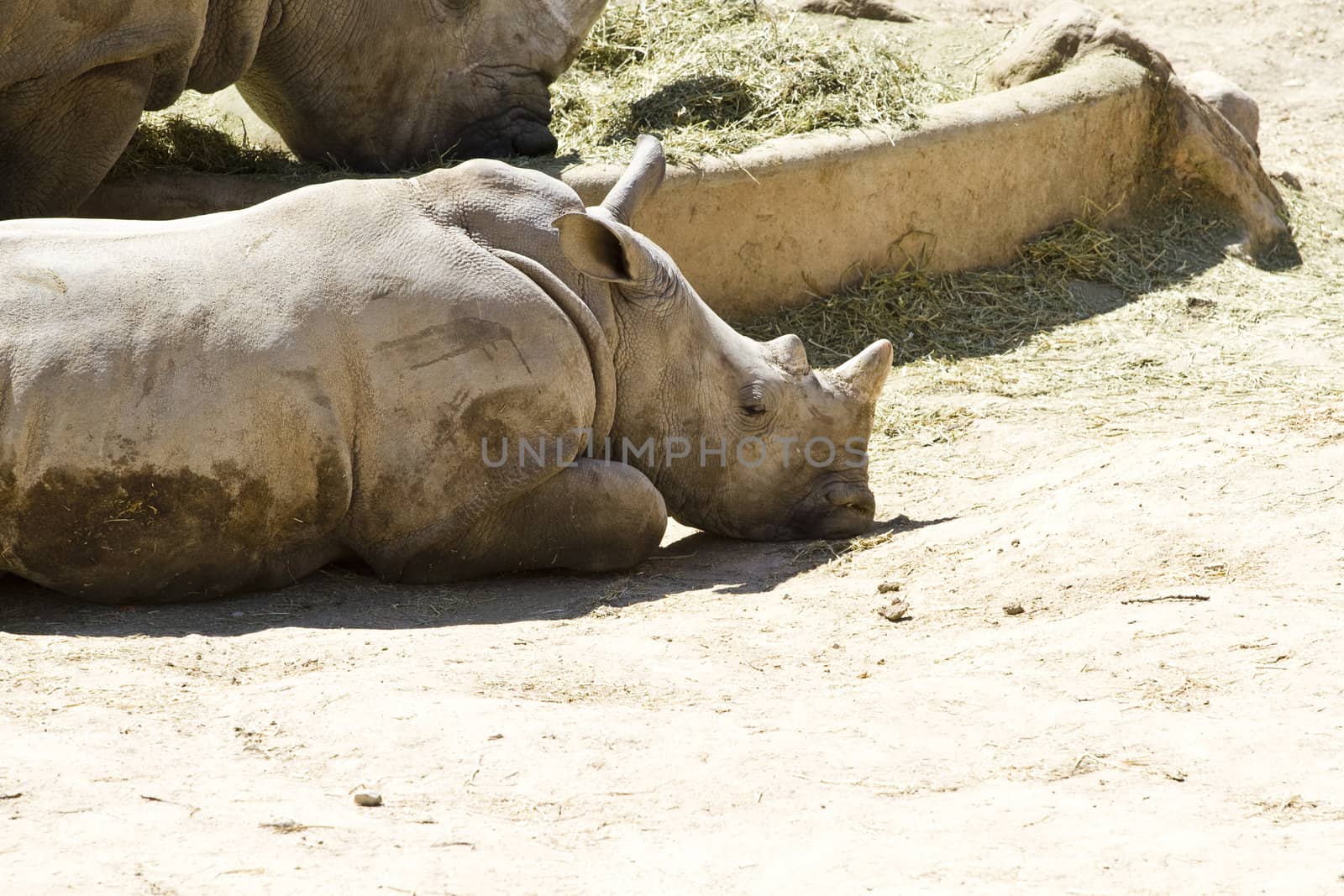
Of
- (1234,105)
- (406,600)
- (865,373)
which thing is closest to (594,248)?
(865,373)

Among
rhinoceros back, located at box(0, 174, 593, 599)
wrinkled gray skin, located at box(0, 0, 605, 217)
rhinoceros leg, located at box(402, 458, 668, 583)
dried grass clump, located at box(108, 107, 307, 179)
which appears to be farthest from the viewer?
dried grass clump, located at box(108, 107, 307, 179)

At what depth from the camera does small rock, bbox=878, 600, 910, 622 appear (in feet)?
15.9

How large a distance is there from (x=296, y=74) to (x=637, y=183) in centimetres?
263

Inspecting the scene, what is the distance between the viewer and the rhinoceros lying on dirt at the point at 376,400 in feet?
15.8

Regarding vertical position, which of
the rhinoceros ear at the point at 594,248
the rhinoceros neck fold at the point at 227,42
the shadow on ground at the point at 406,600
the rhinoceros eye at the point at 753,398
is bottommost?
the shadow on ground at the point at 406,600

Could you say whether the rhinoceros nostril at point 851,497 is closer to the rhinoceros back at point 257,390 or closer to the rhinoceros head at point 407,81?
the rhinoceros back at point 257,390

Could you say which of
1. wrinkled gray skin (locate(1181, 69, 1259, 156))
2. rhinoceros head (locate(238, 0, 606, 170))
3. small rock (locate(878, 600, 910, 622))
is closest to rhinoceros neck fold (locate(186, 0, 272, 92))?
rhinoceros head (locate(238, 0, 606, 170))

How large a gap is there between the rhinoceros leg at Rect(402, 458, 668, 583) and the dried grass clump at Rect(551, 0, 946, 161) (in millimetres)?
2848

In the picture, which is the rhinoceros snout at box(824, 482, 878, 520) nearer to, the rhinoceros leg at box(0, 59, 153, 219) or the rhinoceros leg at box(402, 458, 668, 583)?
the rhinoceros leg at box(402, 458, 668, 583)

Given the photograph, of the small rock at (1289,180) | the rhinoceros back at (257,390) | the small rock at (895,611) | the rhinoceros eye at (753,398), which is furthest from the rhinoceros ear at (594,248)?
the small rock at (1289,180)

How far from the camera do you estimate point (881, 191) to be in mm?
8320

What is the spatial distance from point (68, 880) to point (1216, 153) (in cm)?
804

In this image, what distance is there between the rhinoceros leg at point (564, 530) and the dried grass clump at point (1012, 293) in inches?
105

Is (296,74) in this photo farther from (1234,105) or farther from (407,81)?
(1234,105)
